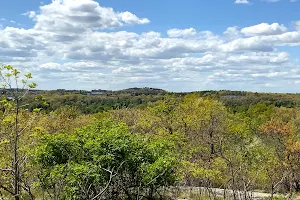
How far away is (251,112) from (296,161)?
115 ft

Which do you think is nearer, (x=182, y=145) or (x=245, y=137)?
(x=182, y=145)

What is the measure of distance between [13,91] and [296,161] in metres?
27.8

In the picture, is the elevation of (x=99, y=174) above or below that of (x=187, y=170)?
above

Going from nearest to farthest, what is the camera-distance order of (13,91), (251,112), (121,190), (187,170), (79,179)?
(13,91), (79,179), (121,190), (187,170), (251,112)

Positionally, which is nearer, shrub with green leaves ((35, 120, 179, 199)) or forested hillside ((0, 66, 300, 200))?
forested hillside ((0, 66, 300, 200))

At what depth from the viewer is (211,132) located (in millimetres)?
A: 36562

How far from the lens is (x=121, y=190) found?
51.9 feet

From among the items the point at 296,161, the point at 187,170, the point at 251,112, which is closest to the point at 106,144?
the point at 187,170

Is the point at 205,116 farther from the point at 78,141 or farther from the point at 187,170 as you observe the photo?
the point at 78,141

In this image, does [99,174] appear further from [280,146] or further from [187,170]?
[280,146]

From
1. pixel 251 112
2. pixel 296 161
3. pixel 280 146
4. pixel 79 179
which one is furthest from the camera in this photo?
pixel 251 112

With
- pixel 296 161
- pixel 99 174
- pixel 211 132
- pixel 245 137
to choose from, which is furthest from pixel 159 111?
pixel 99 174

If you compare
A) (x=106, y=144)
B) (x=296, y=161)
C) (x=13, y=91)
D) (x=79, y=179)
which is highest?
(x=13, y=91)

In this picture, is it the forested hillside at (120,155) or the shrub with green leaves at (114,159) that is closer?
the forested hillside at (120,155)
